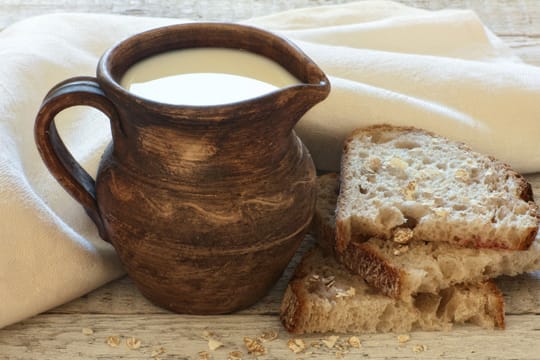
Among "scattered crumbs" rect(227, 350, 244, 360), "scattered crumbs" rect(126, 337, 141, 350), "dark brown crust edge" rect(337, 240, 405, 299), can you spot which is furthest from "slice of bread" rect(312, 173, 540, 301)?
"scattered crumbs" rect(126, 337, 141, 350)

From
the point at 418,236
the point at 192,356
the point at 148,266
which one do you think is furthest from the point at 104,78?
the point at 418,236

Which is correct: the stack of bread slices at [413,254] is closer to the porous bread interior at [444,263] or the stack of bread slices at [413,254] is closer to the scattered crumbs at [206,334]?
the porous bread interior at [444,263]

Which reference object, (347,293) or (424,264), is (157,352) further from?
(424,264)

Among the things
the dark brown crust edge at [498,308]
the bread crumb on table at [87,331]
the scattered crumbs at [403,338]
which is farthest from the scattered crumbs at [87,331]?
the dark brown crust edge at [498,308]

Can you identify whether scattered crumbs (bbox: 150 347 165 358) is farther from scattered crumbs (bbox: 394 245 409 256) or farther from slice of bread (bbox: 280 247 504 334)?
scattered crumbs (bbox: 394 245 409 256)

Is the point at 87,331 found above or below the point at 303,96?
below

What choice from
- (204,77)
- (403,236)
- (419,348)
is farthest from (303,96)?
(419,348)
